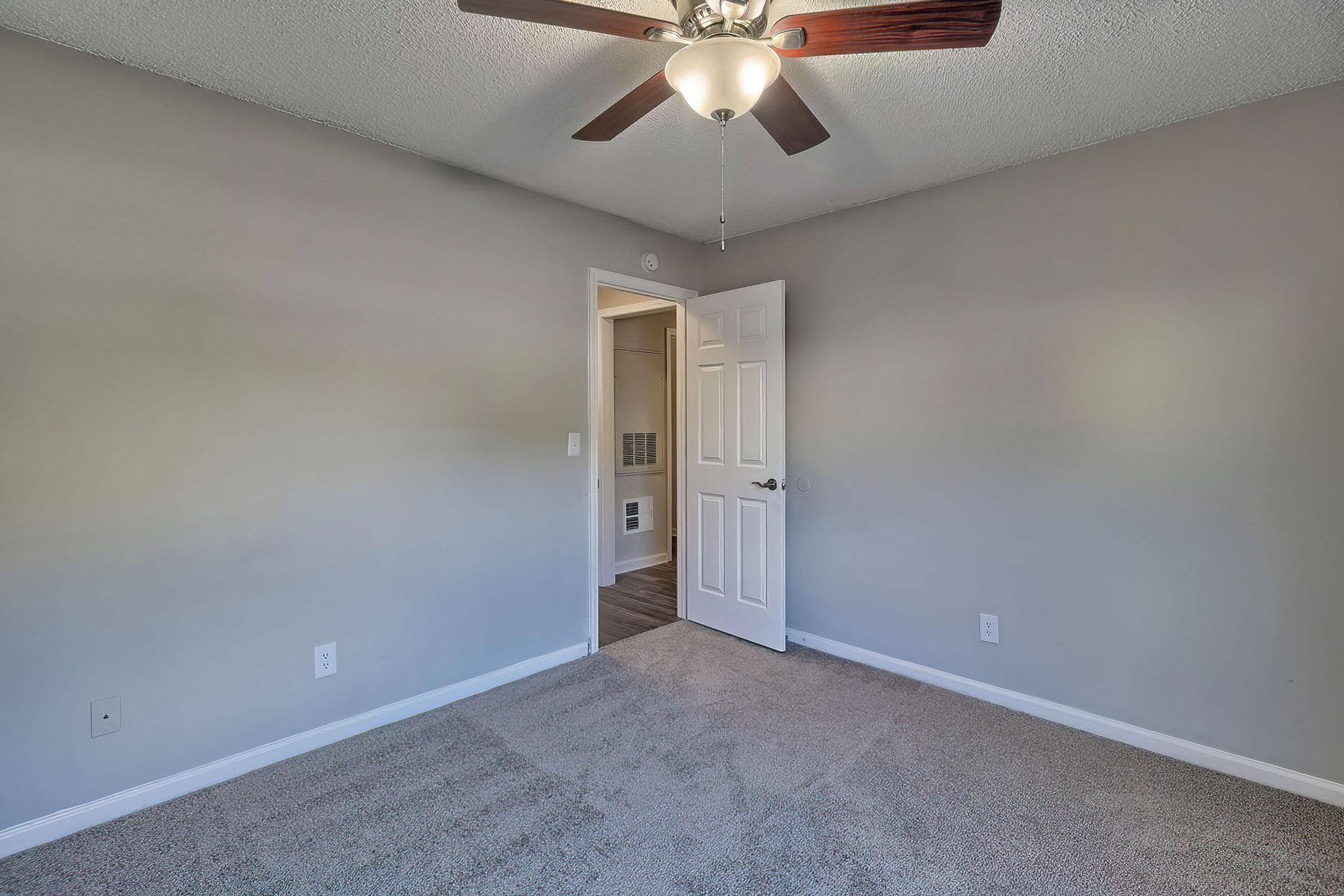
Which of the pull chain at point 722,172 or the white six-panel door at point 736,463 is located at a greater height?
the pull chain at point 722,172

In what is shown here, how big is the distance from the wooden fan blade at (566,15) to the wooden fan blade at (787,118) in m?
0.36

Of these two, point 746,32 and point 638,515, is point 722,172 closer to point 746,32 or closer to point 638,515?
point 746,32

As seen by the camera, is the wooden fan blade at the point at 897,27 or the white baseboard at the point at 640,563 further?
the white baseboard at the point at 640,563

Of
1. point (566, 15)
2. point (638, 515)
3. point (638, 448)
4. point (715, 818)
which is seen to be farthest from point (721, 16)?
point (638, 515)

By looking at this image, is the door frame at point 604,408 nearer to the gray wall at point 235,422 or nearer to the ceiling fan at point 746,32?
the gray wall at point 235,422

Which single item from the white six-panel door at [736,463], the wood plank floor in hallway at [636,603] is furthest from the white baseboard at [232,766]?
the white six-panel door at [736,463]

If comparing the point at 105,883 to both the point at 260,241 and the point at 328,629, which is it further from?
the point at 260,241

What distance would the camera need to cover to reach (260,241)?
223 cm

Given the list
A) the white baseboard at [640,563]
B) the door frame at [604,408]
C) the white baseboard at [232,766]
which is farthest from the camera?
the white baseboard at [640,563]

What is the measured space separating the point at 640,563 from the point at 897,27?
445cm

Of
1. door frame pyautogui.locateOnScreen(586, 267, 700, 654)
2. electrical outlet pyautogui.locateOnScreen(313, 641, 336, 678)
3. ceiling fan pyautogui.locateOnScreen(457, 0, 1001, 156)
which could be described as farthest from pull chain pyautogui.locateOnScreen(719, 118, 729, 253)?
electrical outlet pyautogui.locateOnScreen(313, 641, 336, 678)

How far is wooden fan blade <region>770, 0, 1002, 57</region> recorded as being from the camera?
52.4 inches

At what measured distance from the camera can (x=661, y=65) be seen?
1957mm

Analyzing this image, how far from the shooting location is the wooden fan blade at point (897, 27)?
1331 millimetres
